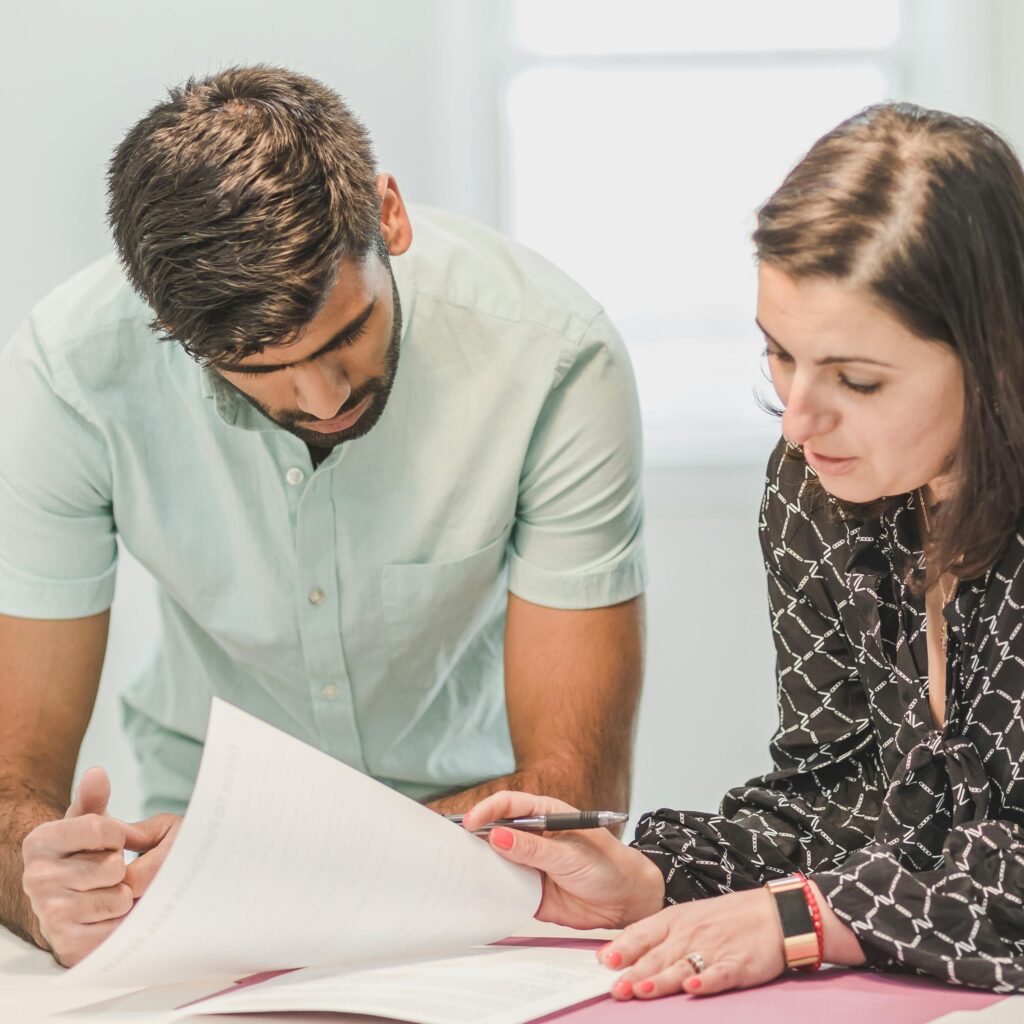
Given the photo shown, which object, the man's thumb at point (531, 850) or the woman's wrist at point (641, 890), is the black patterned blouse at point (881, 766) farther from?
the man's thumb at point (531, 850)

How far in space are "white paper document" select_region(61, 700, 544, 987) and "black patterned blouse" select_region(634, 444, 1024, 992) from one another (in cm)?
24

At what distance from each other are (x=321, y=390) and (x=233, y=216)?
20cm

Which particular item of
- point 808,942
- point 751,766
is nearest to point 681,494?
point 751,766

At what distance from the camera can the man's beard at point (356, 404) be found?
1547 mm

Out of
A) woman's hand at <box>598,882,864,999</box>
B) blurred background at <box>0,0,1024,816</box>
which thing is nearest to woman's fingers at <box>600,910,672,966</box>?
woman's hand at <box>598,882,864,999</box>

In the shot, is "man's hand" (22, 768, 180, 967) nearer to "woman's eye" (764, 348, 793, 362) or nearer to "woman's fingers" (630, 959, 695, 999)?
"woman's fingers" (630, 959, 695, 999)

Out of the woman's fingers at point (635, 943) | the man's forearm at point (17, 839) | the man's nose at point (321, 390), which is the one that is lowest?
the man's forearm at point (17, 839)

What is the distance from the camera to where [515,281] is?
1.76 m

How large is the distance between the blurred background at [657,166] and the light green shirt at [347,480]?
1480 millimetres

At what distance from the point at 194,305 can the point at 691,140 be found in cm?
215

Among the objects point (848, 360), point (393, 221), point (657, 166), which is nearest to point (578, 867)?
point (848, 360)

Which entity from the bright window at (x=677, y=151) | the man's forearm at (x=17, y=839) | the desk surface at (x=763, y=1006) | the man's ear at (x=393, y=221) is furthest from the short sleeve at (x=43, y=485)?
the bright window at (x=677, y=151)

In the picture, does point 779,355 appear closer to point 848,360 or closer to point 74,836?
point 848,360

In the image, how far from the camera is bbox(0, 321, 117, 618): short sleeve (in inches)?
66.4
